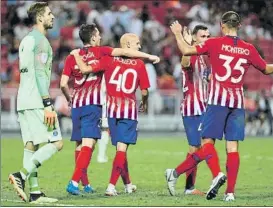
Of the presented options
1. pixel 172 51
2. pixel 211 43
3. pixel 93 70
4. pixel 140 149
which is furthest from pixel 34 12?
pixel 172 51

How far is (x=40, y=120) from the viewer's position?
12906mm

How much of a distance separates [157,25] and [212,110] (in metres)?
22.9

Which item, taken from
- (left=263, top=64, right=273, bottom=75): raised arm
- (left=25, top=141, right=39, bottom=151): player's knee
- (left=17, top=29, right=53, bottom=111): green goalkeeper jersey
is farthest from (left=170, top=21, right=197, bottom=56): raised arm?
(left=25, top=141, right=39, bottom=151): player's knee

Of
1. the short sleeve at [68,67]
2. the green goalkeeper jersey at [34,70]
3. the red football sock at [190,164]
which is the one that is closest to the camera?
the green goalkeeper jersey at [34,70]

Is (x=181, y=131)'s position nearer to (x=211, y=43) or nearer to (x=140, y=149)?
(x=140, y=149)

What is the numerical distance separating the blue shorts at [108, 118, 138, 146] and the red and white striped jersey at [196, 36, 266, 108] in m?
1.44

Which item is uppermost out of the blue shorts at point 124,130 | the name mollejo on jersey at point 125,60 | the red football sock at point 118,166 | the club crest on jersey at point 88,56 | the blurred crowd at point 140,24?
the blurred crowd at point 140,24

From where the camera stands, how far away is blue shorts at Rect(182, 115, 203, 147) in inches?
568

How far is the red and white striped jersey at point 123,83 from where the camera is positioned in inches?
559

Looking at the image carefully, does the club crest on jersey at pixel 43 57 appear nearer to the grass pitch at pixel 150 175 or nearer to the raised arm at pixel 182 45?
the raised arm at pixel 182 45

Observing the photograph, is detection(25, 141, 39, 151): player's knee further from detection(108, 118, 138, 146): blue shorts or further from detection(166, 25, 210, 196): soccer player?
detection(166, 25, 210, 196): soccer player

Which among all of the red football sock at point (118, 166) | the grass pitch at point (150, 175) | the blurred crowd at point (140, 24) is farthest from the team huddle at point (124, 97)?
the blurred crowd at point (140, 24)

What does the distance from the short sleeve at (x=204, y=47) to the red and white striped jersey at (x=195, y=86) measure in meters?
1.22

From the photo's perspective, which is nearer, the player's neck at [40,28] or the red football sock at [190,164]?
the player's neck at [40,28]
